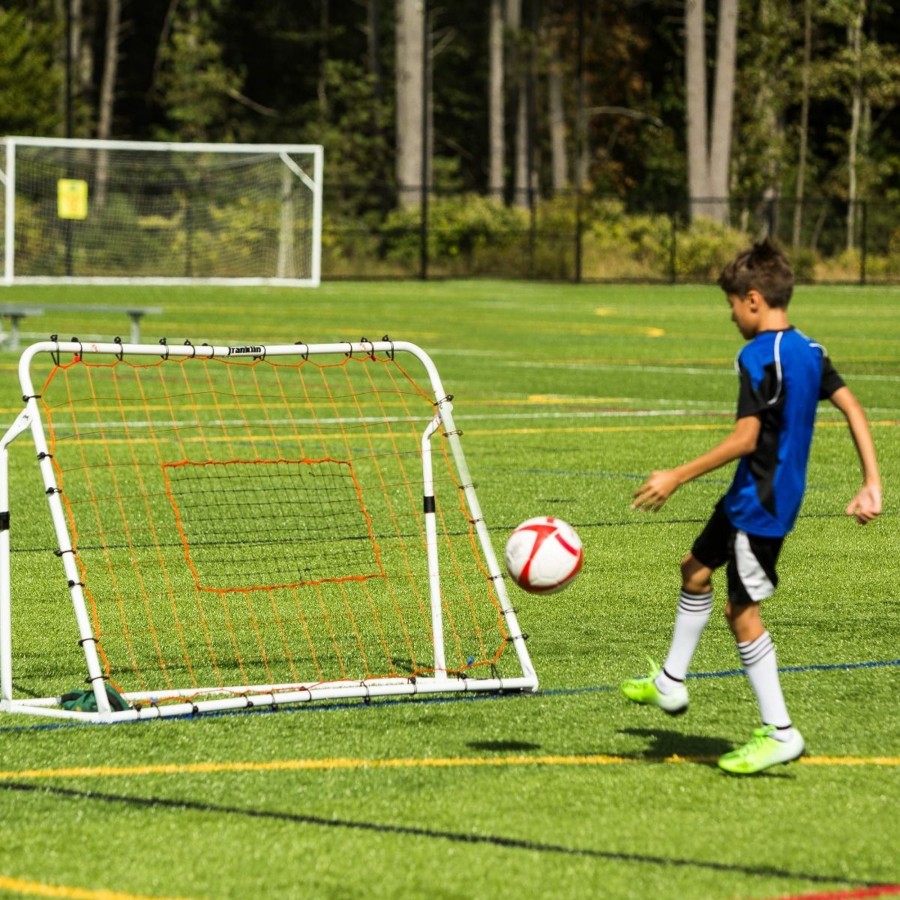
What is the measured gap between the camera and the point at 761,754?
5.71m

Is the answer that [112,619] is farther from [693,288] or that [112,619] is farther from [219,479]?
[693,288]

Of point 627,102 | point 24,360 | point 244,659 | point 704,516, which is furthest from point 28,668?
point 627,102

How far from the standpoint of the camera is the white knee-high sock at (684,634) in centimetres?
604

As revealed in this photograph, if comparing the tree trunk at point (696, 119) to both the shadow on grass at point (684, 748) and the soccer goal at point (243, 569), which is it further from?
the shadow on grass at point (684, 748)

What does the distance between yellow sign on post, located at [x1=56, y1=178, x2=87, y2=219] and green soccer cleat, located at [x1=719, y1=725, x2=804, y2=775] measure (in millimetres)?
34809

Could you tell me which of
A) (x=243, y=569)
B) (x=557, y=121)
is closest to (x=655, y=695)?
(x=243, y=569)

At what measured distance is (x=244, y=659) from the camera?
762 centimetres

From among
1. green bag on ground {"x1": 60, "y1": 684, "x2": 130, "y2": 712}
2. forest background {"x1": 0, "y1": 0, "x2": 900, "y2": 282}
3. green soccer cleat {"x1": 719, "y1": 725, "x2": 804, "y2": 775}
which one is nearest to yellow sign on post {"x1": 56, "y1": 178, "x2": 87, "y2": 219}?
forest background {"x1": 0, "y1": 0, "x2": 900, "y2": 282}

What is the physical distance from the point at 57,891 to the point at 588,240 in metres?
49.2

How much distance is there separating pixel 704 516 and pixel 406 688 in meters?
5.11

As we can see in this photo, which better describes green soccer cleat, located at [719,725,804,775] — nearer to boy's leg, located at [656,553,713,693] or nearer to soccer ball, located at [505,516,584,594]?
boy's leg, located at [656,553,713,693]

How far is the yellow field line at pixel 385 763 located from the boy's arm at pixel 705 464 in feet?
2.90

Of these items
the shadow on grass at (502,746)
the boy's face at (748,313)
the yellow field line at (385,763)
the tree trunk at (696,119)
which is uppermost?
the tree trunk at (696,119)

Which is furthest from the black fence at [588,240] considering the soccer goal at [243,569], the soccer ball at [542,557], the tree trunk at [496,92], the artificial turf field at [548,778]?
the soccer ball at [542,557]
